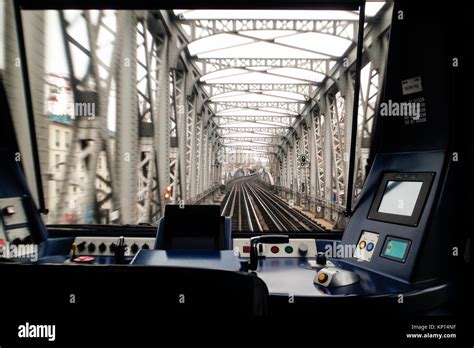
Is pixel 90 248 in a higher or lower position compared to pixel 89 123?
lower

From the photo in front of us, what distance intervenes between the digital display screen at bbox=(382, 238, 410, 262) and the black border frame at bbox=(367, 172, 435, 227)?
0.15 meters

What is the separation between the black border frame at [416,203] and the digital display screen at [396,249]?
151mm

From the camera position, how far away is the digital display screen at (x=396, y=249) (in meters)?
2.11

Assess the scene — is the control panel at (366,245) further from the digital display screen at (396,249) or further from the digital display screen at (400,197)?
the digital display screen at (400,197)

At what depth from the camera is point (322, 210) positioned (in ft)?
44.0

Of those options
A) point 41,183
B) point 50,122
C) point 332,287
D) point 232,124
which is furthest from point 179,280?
point 232,124

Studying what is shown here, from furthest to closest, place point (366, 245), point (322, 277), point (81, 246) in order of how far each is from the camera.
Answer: point (81, 246), point (366, 245), point (322, 277)

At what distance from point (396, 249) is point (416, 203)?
1.28 ft

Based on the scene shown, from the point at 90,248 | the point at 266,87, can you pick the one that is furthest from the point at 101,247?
the point at 266,87

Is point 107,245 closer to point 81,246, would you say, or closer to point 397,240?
point 81,246

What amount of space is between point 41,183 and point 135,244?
1.26 metres

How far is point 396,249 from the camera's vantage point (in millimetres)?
2178

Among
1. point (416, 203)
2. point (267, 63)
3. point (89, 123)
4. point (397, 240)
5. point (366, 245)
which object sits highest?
point (267, 63)

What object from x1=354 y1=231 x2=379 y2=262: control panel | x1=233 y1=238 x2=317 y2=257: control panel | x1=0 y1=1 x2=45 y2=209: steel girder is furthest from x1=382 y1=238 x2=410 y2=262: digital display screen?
x1=0 y1=1 x2=45 y2=209: steel girder
